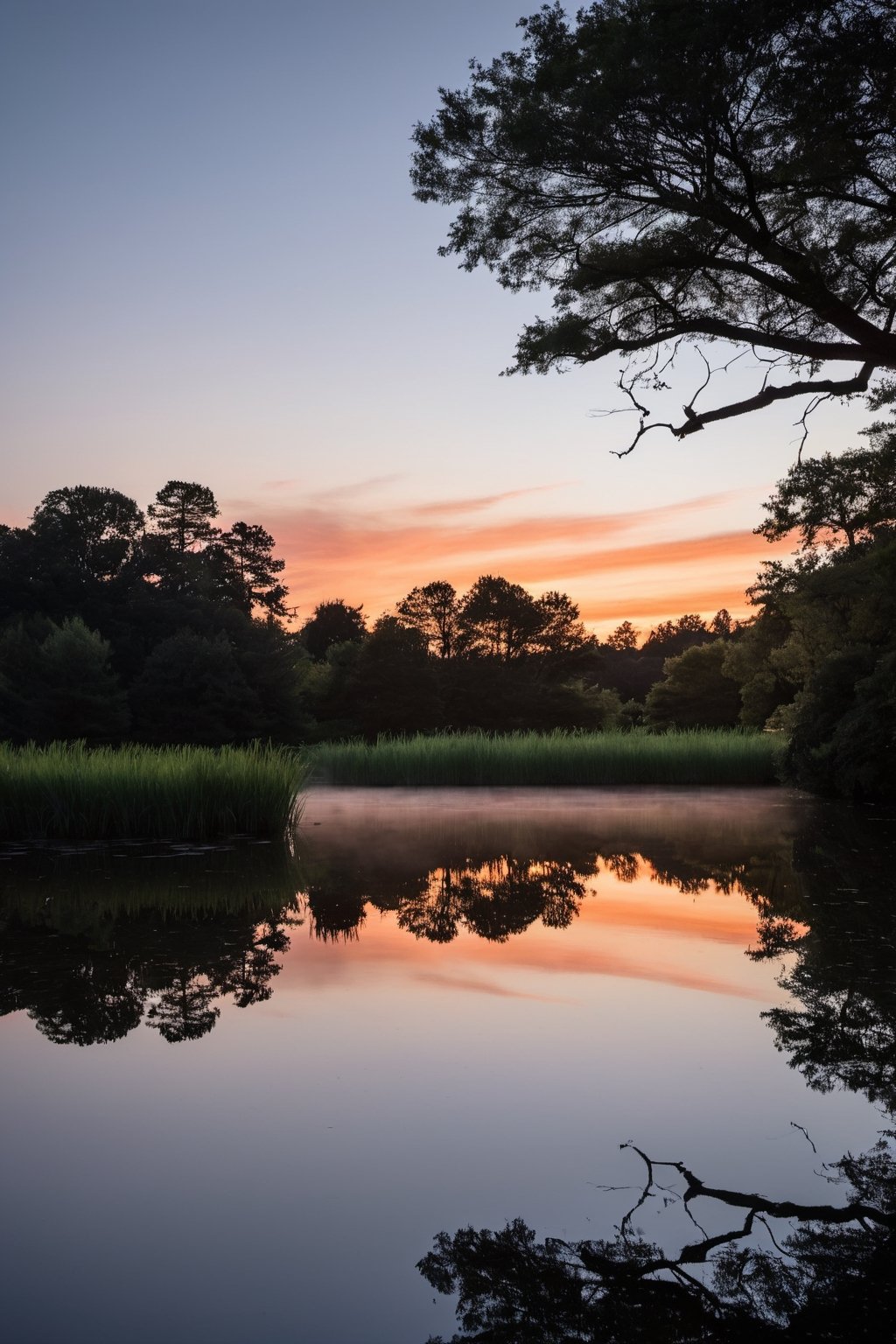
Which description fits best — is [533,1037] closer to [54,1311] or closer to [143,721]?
[54,1311]

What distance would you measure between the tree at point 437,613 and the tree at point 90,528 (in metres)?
14.1

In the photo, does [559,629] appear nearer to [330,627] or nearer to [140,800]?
[330,627]

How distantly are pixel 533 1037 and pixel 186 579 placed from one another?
36.8 metres

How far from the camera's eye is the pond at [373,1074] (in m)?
2.42

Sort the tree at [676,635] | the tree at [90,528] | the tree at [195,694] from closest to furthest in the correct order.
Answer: the tree at [195,694] → the tree at [90,528] → the tree at [676,635]

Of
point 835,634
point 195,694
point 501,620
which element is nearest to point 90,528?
point 195,694

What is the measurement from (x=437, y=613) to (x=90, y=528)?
17.7m

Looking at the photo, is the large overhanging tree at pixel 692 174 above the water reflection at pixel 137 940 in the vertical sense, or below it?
above

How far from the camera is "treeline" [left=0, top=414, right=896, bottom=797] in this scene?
19.1m

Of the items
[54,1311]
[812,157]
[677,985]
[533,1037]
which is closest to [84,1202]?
[54,1311]

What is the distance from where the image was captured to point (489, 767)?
2266cm

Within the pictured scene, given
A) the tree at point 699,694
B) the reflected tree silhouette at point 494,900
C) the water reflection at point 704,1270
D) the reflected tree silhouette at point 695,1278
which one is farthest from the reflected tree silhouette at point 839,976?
the tree at point 699,694

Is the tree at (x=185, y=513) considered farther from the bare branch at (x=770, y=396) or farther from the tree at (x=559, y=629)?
the bare branch at (x=770, y=396)

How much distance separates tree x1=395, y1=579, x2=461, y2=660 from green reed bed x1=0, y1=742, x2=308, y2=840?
128 ft
